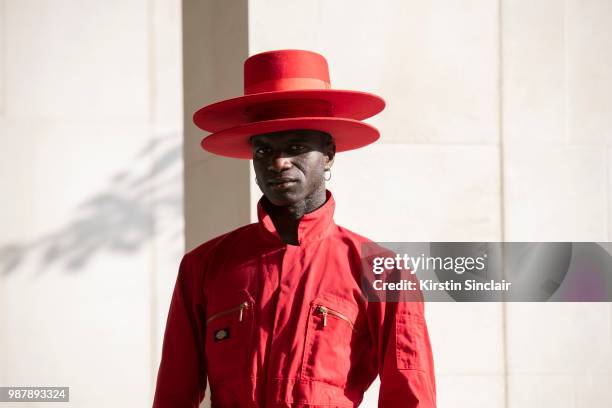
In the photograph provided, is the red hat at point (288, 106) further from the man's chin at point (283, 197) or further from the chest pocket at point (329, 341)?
the chest pocket at point (329, 341)

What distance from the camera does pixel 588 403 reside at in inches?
161

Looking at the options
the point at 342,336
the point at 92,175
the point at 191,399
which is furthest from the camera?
the point at 92,175

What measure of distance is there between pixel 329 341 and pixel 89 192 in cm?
228

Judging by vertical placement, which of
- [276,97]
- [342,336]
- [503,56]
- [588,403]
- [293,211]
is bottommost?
[588,403]

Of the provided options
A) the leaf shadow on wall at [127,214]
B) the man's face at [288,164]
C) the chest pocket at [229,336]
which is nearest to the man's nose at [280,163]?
the man's face at [288,164]

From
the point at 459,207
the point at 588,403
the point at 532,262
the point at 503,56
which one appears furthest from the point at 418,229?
the point at 588,403

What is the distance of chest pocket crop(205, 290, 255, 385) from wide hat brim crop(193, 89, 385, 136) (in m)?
0.57

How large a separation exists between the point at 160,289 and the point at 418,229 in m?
1.35

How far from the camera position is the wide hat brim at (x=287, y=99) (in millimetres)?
2555

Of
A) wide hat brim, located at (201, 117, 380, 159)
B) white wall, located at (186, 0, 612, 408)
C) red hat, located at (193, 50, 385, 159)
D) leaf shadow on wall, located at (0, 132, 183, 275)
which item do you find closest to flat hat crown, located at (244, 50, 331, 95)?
red hat, located at (193, 50, 385, 159)

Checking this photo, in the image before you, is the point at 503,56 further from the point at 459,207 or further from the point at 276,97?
the point at 276,97

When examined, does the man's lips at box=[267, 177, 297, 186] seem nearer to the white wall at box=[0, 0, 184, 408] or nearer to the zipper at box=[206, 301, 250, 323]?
the zipper at box=[206, 301, 250, 323]

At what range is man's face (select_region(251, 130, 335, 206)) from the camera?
2500mm

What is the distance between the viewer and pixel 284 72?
2.65 metres
